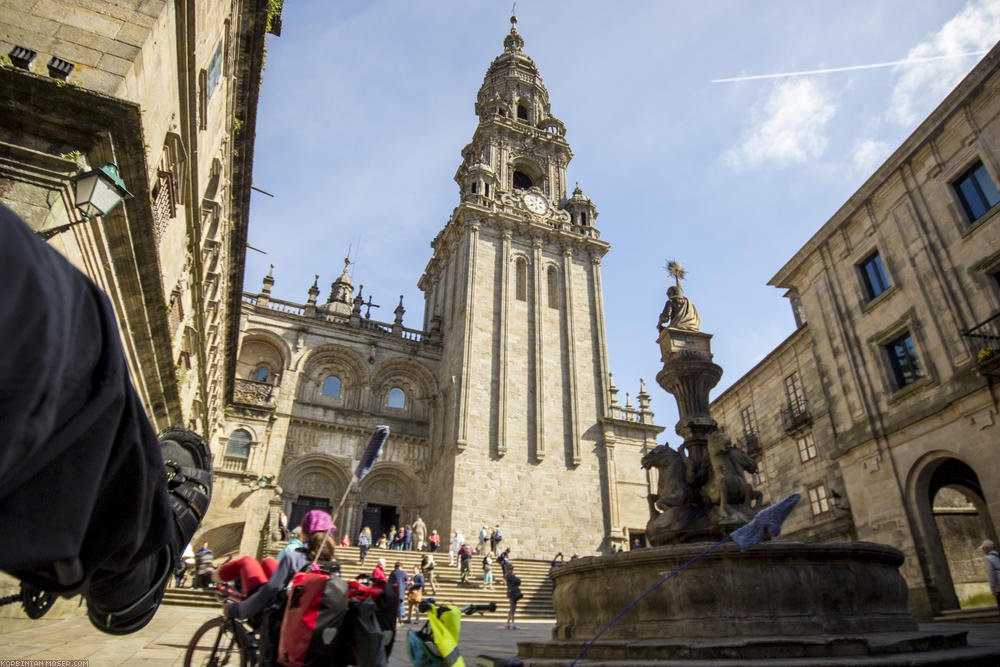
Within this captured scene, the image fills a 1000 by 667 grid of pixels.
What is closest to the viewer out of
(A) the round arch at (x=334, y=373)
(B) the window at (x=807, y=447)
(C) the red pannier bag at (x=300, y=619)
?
(C) the red pannier bag at (x=300, y=619)

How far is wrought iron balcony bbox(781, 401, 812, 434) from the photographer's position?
20167 mm

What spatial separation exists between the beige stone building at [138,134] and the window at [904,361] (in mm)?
17090

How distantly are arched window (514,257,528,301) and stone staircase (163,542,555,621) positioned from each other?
14.1m

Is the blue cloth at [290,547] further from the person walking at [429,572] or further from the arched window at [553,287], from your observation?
the arched window at [553,287]

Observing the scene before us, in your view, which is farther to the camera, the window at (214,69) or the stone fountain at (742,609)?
the window at (214,69)

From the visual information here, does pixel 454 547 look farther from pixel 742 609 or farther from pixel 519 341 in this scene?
pixel 742 609

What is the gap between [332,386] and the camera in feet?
96.5

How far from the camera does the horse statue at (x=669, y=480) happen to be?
868cm

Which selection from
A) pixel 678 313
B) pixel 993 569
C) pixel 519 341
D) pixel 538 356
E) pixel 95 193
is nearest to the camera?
pixel 95 193

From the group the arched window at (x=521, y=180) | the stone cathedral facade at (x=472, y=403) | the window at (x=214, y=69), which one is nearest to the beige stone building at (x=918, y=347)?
the stone cathedral facade at (x=472, y=403)

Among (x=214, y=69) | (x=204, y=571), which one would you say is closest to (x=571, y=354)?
(x=214, y=69)

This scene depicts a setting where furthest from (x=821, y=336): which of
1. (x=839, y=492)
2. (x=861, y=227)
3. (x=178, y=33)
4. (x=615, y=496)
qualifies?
(x=178, y=33)

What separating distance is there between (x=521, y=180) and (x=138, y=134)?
34.2 meters

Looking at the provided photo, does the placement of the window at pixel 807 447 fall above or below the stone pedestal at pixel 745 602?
above
